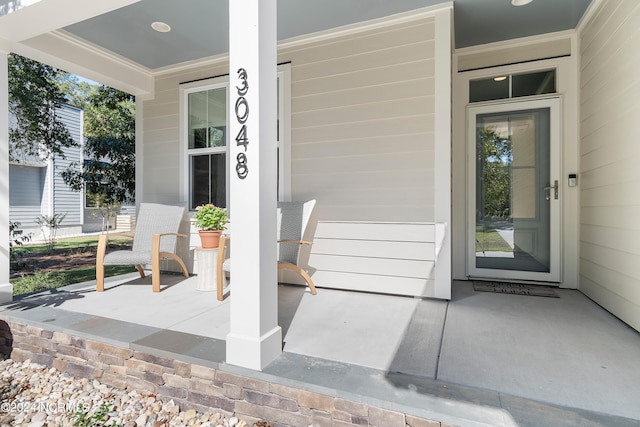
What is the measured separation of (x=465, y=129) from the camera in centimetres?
407

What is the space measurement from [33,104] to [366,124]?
17.0 ft

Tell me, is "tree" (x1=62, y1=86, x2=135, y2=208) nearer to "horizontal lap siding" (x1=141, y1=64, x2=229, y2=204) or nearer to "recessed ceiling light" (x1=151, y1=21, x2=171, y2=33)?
"horizontal lap siding" (x1=141, y1=64, x2=229, y2=204)

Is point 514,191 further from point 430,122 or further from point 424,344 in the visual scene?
point 424,344

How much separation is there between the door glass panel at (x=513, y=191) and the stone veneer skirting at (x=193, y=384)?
304cm

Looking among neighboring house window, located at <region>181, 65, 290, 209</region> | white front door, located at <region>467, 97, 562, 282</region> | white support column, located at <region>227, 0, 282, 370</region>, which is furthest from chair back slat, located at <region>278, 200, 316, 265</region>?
white front door, located at <region>467, 97, 562, 282</region>

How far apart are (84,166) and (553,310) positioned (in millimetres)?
7597

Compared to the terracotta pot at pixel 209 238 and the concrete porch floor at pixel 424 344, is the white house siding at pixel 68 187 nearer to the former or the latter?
the concrete porch floor at pixel 424 344

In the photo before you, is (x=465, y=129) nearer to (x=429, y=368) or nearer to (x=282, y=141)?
(x=282, y=141)

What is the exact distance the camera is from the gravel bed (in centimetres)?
190

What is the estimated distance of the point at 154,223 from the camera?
408 centimetres

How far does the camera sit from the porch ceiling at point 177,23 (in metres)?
2.79

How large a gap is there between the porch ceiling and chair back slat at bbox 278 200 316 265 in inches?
74.6

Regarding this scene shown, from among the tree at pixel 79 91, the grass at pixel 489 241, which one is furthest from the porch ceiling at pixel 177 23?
the tree at pixel 79 91

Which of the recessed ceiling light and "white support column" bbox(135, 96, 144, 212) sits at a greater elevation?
the recessed ceiling light
